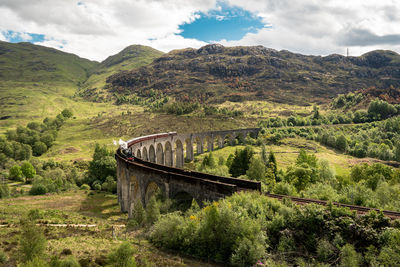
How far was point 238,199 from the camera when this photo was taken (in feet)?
68.5

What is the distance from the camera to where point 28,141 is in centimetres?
10712

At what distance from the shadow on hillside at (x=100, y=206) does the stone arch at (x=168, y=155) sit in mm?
23171

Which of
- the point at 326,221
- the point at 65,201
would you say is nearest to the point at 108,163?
the point at 65,201

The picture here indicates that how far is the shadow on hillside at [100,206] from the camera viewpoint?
41.6 meters

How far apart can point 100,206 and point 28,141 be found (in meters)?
83.0

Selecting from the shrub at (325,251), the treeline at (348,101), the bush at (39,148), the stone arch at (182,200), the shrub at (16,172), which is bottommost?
the shrub at (16,172)

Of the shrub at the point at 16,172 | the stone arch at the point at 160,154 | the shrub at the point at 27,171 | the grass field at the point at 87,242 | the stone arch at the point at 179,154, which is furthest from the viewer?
the stone arch at the point at 179,154

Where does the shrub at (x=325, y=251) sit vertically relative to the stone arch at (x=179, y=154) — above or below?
above

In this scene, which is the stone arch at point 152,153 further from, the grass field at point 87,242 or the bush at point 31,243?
the bush at point 31,243

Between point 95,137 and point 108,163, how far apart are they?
206 feet

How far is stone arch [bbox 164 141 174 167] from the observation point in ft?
245

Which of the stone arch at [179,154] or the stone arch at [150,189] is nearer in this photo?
the stone arch at [150,189]

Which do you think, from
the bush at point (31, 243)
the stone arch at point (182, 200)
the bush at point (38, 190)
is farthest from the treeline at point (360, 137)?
the bush at point (31, 243)

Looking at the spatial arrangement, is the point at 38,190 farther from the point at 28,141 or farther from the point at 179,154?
the point at 28,141
